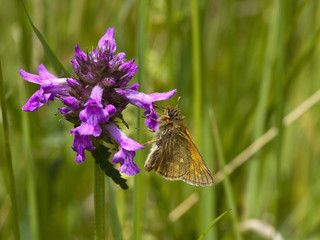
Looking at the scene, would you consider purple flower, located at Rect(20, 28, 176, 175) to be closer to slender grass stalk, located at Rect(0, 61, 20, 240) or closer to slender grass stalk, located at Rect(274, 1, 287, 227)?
slender grass stalk, located at Rect(0, 61, 20, 240)

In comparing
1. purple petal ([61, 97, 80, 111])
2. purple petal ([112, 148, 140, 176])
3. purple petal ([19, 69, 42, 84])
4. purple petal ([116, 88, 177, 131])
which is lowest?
purple petal ([112, 148, 140, 176])

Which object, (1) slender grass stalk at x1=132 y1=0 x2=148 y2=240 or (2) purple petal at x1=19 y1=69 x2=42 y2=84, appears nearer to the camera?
(2) purple petal at x1=19 y1=69 x2=42 y2=84

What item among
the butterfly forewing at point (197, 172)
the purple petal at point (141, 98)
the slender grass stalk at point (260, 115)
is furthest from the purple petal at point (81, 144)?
the slender grass stalk at point (260, 115)

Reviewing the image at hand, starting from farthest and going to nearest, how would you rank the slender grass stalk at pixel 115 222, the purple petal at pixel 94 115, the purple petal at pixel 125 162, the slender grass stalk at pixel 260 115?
1. the slender grass stalk at pixel 260 115
2. the slender grass stalk at pixel 115 222
3. the purple petal at pixel 125 162
4. the purple petal at pixel 94 115

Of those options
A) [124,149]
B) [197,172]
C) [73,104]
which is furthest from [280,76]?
[73,104]

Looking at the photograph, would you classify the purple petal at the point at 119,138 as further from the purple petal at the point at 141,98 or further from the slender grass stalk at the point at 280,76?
the slender grass stalk at the point at 280,76

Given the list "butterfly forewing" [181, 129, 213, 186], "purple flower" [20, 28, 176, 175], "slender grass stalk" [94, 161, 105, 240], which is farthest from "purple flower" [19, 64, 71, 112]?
"butterfly forewing" [181, 129, 213, 186]
